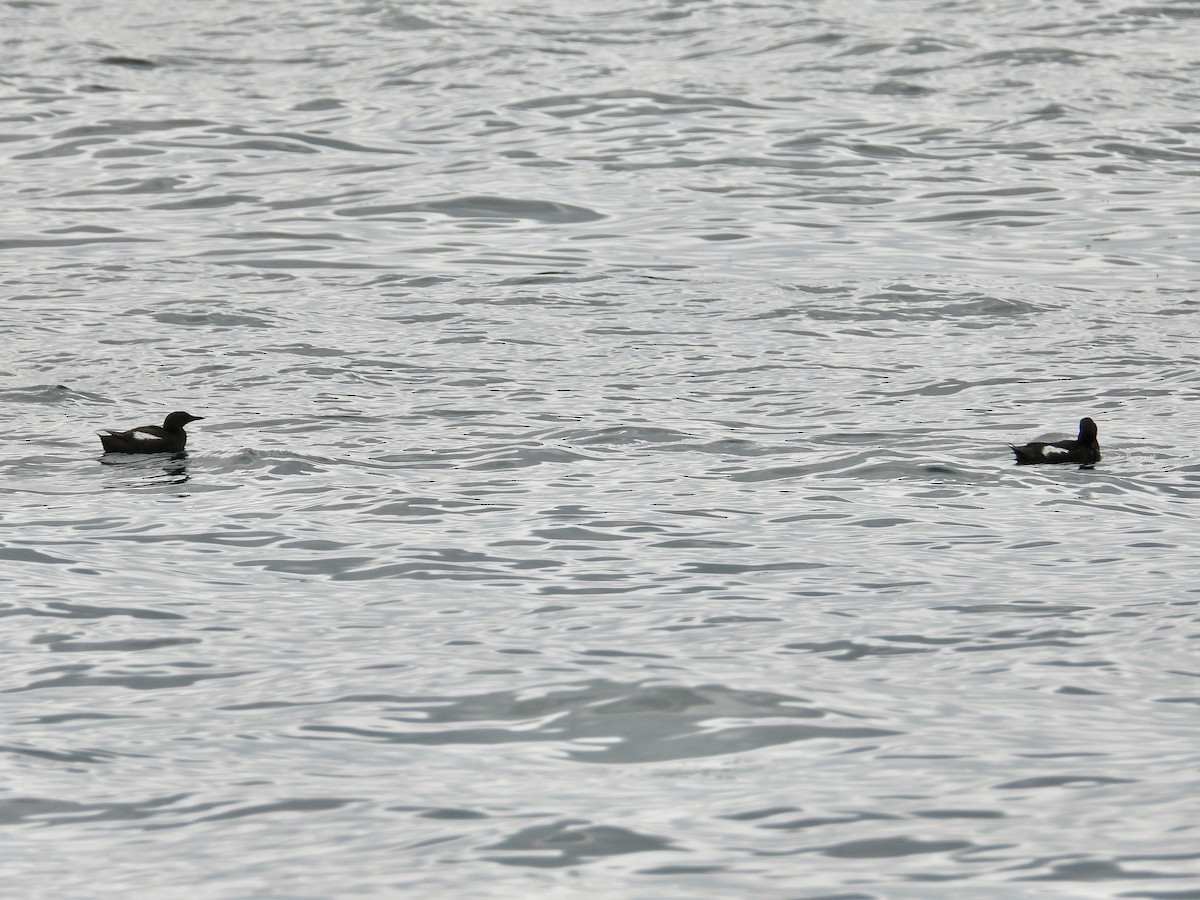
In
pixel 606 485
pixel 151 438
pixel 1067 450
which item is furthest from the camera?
pixel 151 438

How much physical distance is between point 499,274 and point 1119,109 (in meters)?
10.7

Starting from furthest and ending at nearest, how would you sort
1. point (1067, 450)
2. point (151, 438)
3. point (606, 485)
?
point (151, 438)
point (1067, 450)
point (606, 485)

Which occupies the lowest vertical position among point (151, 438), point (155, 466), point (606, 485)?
point (606, 485)

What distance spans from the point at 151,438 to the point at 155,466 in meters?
0.34

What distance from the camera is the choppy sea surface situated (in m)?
7.22

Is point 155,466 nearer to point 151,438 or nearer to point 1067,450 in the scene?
point 151,438

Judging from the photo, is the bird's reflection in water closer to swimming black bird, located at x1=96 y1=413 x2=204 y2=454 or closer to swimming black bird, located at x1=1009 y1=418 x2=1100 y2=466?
swimming black bird, located at x1=96 y1=413 x2=204 y2=454

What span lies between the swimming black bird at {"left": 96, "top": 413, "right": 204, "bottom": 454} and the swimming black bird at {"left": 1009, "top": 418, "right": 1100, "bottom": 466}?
5794mm

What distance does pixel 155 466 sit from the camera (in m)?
12.7

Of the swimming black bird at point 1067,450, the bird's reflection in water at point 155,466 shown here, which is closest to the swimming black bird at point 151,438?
the bird's reflection in water at point 155,466

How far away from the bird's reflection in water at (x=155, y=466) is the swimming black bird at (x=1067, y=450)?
5620 mm

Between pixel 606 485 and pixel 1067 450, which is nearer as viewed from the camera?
pixel 606 485

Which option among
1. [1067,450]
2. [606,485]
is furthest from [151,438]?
[1067,450]

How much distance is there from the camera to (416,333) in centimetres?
1714
